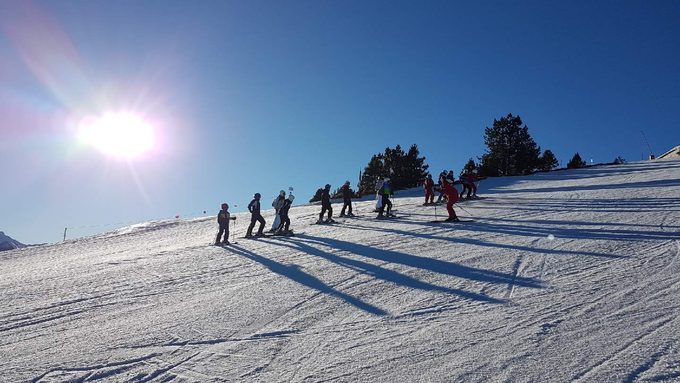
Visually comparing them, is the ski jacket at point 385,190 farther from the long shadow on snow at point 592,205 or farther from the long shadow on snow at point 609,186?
the long shadow on snow at point 609,186

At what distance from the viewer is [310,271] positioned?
9.99 m

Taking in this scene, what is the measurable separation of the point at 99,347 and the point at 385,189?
48.9 feet

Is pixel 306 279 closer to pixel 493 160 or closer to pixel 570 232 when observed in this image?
pixel 570 232

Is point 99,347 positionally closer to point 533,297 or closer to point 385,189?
point 533,297

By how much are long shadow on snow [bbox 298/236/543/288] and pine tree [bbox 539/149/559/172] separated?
46045 mm

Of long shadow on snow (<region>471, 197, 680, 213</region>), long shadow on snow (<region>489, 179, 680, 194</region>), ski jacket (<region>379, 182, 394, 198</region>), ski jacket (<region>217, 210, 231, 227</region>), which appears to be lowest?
long shadow on snow (<region>471, 197, 680, 213</region>)

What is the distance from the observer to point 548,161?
55.7m

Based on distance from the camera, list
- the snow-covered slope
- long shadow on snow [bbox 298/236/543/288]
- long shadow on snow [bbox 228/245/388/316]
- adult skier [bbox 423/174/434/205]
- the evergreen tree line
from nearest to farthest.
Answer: the snow-covered slope → long shadow on snow [bbox 228/245/388/316] → long shadow on snow [bbox 298/236/543/288] → adult skier [bbox 423/174/434/205] → the evergreen tree line

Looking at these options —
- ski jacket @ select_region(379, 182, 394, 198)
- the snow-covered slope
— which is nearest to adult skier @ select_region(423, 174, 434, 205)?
ski jacket @ select_region(379, 182, 394, 198)

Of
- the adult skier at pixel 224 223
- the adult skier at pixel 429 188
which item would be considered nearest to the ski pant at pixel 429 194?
the adult skier at pixel 429 188

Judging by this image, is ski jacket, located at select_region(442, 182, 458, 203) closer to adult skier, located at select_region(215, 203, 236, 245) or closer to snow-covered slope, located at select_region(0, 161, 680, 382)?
snow-covered slope, located at select_region(0, 161, 680, 382)

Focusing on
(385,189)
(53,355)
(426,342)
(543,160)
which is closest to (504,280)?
(426,342)

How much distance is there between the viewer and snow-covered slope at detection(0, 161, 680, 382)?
490cm

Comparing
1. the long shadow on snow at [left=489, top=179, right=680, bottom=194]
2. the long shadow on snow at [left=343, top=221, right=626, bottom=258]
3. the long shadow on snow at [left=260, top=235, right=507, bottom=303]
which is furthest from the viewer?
the long shadow on snow at [left=489, top=179, right=680, bottom=194]
